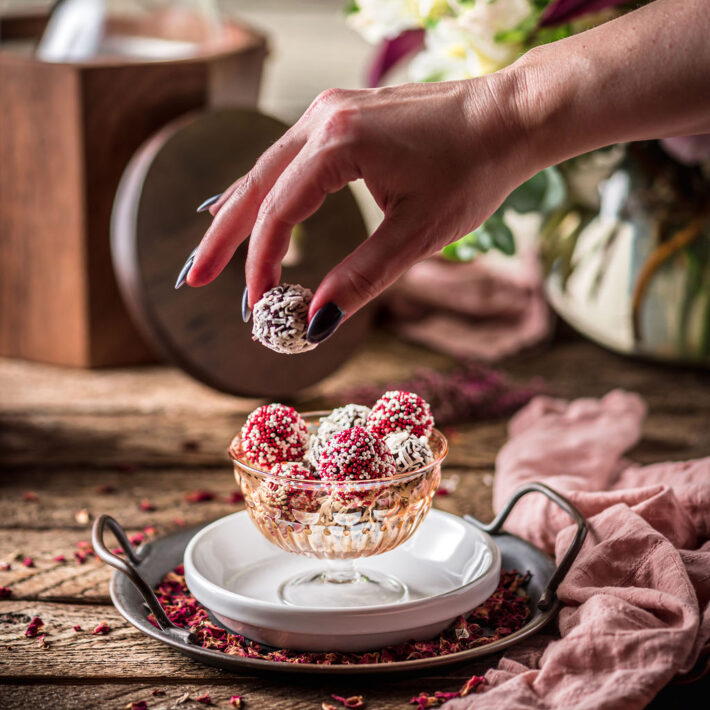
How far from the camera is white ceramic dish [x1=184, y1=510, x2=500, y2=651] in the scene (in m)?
0.66

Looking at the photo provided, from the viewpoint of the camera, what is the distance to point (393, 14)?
1114mm

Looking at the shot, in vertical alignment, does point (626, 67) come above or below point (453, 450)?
A: above

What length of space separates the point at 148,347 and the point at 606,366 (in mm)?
680

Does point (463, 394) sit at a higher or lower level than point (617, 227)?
lower

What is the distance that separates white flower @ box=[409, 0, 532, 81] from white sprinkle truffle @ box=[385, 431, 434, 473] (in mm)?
503

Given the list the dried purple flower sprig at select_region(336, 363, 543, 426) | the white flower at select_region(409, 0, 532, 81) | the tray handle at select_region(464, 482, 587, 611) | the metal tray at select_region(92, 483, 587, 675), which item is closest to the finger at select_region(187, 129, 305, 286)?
the metal tray at select_region(92, 483, 587, 675)

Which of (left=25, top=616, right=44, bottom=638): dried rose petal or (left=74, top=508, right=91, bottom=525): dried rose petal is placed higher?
(left=25, top=616, right=44, bottom=638): dried rose petal

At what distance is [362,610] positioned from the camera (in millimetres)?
656

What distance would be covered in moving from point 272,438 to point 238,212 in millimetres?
168

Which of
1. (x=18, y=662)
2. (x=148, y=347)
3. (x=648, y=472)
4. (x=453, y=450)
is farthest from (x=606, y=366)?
(x=18, y=662)

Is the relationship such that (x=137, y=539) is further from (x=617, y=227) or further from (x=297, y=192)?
(x=617, y=227)

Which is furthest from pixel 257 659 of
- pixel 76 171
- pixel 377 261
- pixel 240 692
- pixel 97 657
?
pixel 76 171

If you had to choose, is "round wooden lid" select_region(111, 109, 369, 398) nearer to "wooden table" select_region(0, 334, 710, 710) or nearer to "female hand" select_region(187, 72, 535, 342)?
"wooden table" select_region(0, 334, 710, 710)

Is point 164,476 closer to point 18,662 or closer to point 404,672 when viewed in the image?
point 18,662
